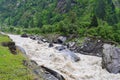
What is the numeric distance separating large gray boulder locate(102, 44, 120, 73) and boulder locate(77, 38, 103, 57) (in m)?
15.5

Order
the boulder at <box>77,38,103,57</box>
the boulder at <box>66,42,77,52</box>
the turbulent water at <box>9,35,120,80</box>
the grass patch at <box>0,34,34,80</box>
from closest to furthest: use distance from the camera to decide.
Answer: the grass patch at <box>0,34,34,80</box>, the turbulent water at <box>9,35,120,80</box>, the boulder at <box>77,38,103,57</box>, the boulder at <box>66,42,77,52</box>

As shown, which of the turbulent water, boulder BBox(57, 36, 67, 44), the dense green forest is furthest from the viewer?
the dense green forest

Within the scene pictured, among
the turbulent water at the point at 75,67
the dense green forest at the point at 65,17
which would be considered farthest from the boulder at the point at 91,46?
the turbulent water at the point at 75,67

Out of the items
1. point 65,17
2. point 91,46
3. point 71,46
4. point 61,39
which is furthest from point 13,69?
point 65,17

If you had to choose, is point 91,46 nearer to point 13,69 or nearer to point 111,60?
point 111,60

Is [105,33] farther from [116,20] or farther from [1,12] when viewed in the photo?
[1,12]

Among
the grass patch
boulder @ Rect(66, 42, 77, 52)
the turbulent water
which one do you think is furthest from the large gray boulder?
boulder @ Rect(66, 42, 77, 52)

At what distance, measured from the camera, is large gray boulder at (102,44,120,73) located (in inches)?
1465

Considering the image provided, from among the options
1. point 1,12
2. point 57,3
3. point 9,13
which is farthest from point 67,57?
point 1,12

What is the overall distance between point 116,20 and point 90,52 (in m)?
49.2

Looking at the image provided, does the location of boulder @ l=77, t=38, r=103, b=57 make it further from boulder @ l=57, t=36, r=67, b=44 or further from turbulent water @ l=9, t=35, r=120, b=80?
turbulent water @ l=9, t=35, r=120, b=80

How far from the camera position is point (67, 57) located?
42844 millimetres

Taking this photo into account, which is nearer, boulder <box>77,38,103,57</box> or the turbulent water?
the turbulent water

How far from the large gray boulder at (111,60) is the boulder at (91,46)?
50.9 ft
